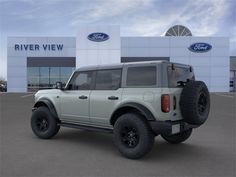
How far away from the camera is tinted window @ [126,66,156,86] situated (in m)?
6.22

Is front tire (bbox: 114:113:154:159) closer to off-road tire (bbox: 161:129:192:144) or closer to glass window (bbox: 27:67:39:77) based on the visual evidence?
off-road tire (bbox: 161:129:192:144)

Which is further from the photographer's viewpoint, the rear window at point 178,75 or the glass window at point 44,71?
the glass window at point 44,71

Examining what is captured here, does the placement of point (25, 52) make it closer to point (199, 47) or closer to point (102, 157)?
point (199, 47)

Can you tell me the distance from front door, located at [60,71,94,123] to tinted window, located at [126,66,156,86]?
119cm

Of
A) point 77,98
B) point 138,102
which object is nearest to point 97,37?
point 77,98

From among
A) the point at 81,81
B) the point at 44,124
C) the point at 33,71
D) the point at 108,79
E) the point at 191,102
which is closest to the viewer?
the point at 191,102

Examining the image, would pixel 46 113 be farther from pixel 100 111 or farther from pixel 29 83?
pixel 29 83

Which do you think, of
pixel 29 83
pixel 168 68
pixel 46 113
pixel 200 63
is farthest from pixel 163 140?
pixel 29 83

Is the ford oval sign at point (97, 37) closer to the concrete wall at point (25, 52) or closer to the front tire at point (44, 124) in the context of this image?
the concrete wall at point (25, 52)

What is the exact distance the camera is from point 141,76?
6.40 meters

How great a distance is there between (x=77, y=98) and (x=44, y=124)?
153cm

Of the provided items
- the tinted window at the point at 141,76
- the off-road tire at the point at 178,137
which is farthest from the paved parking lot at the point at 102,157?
the tinted window at the point at 141,76

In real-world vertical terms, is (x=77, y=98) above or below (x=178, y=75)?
below

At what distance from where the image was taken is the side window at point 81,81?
24.4ft
